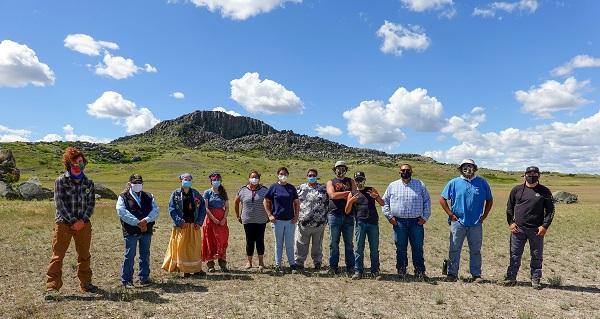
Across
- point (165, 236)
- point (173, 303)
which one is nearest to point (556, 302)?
point (173, 303)

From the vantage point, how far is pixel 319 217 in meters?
11.0

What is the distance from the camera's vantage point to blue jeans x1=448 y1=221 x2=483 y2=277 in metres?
10.0

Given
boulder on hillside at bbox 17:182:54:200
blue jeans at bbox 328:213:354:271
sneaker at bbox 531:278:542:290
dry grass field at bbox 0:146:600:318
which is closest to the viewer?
dry grass field at bbox 0:146:600:318

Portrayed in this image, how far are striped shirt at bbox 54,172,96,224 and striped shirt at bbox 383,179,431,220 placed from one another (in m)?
6.35

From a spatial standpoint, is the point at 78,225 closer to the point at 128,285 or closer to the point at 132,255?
the point at 132,255

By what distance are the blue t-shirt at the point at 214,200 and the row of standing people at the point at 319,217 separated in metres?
0.02

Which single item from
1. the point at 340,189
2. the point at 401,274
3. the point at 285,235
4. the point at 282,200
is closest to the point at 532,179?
the point at 401,274

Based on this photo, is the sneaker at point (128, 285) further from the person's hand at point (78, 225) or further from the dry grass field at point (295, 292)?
the person's hand at point (78, 225)

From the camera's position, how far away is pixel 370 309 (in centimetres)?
804

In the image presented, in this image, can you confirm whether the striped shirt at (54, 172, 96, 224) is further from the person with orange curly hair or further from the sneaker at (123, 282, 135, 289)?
the sneaker at (123, 282, 135, 289)

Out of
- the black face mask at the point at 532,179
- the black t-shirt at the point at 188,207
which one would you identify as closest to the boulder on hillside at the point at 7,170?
the black t-shirt at the point at 188,207

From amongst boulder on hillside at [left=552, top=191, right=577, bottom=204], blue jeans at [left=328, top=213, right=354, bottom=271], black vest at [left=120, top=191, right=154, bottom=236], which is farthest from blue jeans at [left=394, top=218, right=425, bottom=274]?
boulder on hillside at [left=552, top=191, right=577, bottom=204]

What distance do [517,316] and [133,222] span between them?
7.38 meters

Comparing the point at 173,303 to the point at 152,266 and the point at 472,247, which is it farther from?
the point at 472,247
